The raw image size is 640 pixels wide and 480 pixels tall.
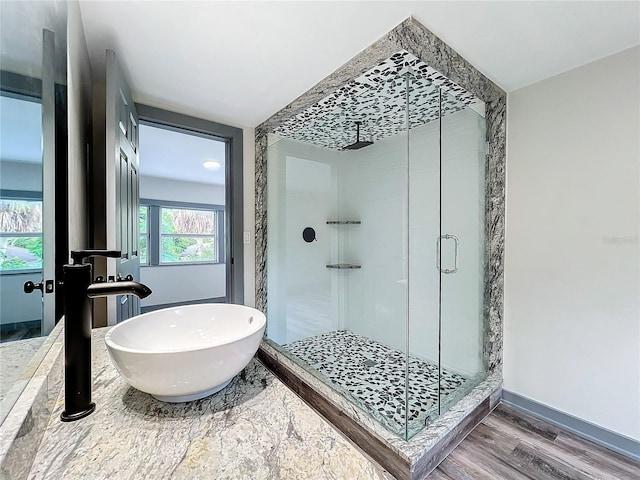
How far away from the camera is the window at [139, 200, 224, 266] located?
4938mm

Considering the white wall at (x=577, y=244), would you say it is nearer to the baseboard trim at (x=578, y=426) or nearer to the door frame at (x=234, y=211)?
the baseboard trim at (x=578, y=426)

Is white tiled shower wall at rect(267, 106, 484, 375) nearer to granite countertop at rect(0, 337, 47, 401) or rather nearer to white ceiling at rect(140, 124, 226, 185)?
white ceiling at rect(140, 124, 226, 185)

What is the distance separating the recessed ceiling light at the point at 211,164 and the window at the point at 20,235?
3.47m

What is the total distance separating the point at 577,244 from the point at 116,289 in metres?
2.34

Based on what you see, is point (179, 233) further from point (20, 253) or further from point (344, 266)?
point (20, 253)

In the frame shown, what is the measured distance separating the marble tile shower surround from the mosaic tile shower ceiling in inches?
2.6

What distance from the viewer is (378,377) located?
89.8 inches

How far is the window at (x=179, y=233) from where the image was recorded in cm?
494

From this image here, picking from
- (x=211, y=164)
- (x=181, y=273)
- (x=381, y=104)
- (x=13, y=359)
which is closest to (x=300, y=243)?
(x=381, y=104)

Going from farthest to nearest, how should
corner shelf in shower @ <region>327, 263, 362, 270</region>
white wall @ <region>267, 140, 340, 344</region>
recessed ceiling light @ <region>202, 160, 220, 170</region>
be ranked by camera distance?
recessed ceiling light @ <region>202, 160, 220, 170</region>
corner shelf in shower @ <region>327, 263, 362, 270</region>
white wall @ <region>267, 140, 340, 344</region>

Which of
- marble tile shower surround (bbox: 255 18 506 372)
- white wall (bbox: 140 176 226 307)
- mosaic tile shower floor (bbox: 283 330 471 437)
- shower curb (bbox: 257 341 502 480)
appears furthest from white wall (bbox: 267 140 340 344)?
white wall (bbox: 140 176 226 307)

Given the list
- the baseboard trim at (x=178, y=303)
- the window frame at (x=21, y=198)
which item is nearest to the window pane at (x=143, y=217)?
the baseboard trim at (x=178, y=303)

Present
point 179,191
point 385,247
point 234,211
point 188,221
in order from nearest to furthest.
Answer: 1. point 234,211
2. point 385,247
3. point 179,191
4. point 188,221

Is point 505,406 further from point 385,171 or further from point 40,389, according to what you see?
point 40,389
